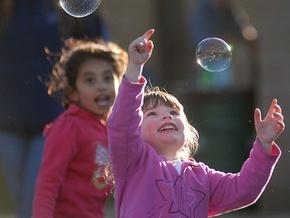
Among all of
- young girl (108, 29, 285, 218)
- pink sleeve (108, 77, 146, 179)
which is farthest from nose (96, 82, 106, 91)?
pink sleeve (108, 77, 146, 179)

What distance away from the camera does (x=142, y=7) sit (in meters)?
8.81

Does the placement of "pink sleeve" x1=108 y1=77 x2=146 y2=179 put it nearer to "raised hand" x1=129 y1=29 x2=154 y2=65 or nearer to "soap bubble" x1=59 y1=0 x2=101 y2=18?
"raised hand" x1=129 y1=29 x2=154 y2=65

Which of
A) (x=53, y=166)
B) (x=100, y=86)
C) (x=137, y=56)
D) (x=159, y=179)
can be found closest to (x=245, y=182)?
(x=159, y=179)

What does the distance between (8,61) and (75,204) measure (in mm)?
Result: 947

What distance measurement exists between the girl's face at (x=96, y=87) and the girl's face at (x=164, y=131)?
41.1 inches

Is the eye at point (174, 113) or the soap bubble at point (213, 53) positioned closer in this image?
the eye at point (174, 113)

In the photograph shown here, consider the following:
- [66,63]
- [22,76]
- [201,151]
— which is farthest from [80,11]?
[201,151]

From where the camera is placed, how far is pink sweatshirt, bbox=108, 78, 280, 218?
353cm

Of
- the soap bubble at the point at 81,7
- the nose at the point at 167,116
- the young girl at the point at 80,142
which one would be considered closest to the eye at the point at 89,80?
the young girl at the point at 80,142

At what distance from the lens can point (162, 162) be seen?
3654 millimetres

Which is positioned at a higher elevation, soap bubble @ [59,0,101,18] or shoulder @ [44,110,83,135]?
soap bubble @ [59,0,101,18]

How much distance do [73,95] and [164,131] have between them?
1.29 m

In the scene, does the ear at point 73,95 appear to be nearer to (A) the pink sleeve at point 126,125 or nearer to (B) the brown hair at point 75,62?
(B) the brown hair at point 75,62

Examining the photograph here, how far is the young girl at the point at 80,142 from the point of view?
4.56 m
